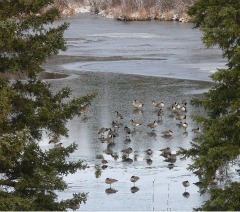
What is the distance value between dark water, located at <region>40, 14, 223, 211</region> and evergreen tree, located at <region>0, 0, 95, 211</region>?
17.3 feet

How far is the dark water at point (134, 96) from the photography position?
16.9 m

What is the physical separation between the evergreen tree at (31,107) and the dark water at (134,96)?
17.3 feet

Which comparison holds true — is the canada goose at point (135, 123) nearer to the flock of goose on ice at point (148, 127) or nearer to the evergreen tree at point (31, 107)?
the flock of goose on ice at point (148, 127)

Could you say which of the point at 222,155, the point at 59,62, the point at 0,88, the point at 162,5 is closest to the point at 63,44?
the point at 0,88

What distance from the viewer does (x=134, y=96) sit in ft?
92.5

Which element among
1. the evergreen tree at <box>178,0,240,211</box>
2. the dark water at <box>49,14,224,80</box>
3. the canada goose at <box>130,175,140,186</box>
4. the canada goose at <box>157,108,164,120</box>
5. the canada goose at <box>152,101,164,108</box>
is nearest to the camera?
the evergreen tree at <box>178,0,240,211</box>

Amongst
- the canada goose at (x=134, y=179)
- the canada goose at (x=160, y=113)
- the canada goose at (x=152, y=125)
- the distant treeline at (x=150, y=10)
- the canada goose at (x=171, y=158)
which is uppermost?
the canada goose at (x=134, y=179)

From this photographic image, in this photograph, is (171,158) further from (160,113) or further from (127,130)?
(160,113)

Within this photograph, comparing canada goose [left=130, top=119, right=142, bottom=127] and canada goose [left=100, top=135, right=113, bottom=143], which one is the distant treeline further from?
canada goose [left=100, top=135, right=113, bottom=143]

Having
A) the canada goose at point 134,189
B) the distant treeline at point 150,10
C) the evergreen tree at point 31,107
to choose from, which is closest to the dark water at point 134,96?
the canada goose at point 134,189

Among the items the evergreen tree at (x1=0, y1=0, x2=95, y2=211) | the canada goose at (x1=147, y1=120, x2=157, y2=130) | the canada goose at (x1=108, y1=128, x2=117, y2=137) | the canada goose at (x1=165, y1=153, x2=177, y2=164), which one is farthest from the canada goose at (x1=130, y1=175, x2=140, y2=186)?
the evergreen tree at (x1=0, y1=0, x2=95, y2=211)

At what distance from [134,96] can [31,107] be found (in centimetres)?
1775

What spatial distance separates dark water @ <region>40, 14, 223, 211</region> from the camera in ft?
55.4

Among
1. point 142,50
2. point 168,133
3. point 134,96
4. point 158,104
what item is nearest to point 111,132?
point 168,133
